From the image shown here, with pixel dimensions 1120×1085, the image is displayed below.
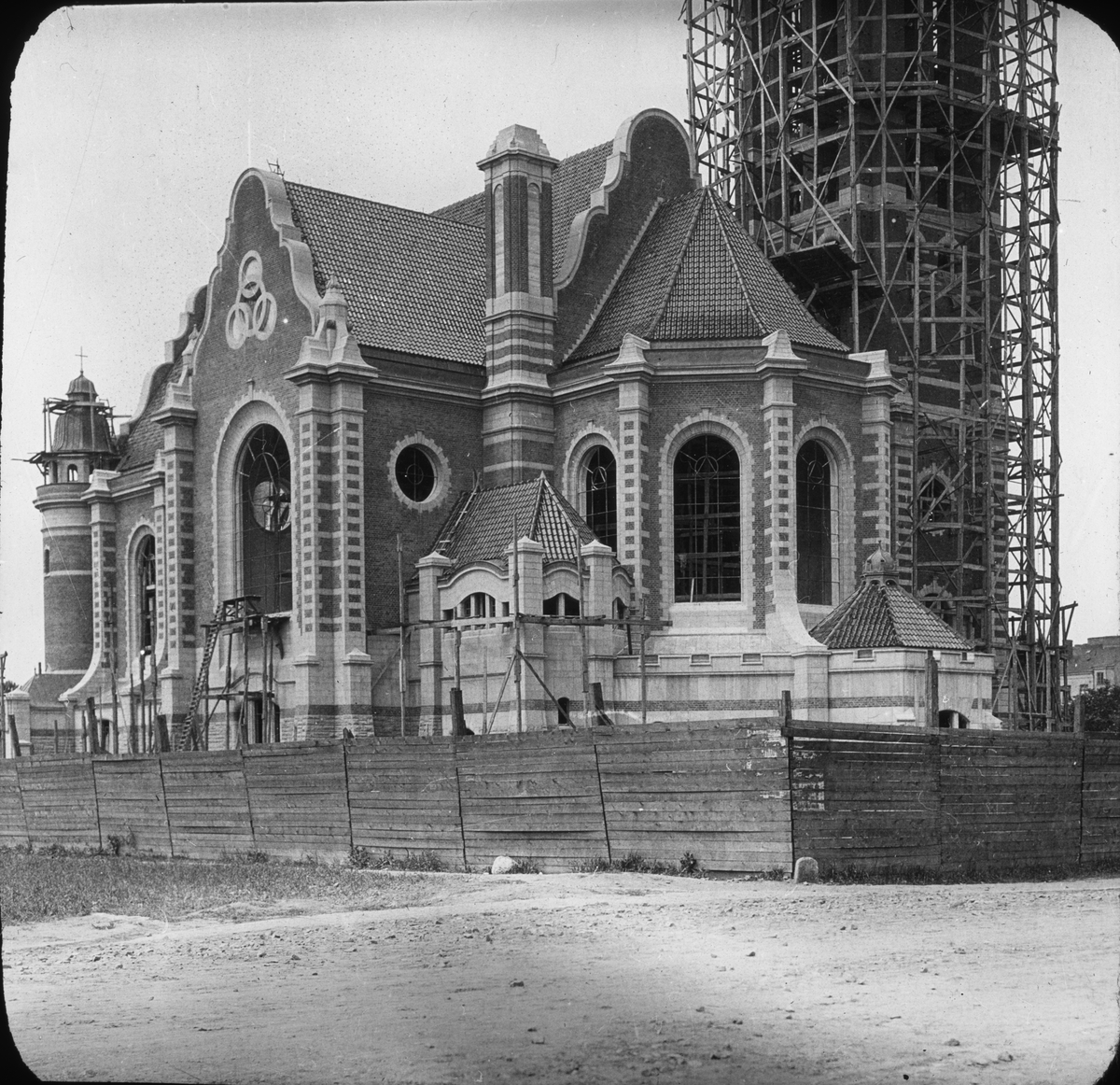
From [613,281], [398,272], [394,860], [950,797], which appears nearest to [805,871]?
[950,797]

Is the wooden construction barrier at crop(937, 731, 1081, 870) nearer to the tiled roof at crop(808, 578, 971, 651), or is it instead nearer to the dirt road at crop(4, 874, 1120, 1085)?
the dirt road at crop(4, 874, 1120, 1085)

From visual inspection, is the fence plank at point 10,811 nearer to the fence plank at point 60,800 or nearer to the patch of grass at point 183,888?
the fence plank at point 60,800

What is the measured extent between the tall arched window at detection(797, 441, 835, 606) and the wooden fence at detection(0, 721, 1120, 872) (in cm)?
1702

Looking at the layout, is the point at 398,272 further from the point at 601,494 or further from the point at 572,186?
the point at 601,494

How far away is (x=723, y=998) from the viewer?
1530cm

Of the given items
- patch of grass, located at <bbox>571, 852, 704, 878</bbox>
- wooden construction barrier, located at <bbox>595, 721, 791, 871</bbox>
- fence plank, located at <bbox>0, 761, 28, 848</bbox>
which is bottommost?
fence plank, located at <bbox>0, 761, 28, 848</bbox>

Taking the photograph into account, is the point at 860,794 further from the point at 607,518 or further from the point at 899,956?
the point at 607,518

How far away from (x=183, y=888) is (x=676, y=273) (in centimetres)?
2666

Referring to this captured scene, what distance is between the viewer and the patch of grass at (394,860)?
27.7 m

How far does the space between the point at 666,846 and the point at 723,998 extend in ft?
30.8

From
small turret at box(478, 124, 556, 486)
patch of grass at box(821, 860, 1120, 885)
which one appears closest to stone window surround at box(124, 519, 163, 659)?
small turret at box(478, 124, 556, 486)

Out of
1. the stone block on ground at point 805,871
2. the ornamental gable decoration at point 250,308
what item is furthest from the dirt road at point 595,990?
the ornamental gable decoration at point 250,308

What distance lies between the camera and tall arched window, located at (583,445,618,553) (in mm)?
45844

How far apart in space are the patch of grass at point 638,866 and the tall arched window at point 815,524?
20.5 meters
